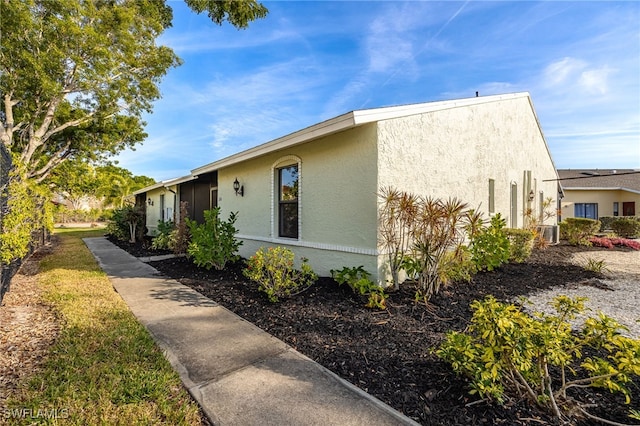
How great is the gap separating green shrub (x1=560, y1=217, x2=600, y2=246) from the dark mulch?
636 centimetres

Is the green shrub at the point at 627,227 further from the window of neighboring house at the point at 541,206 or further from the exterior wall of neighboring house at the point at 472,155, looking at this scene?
the exterior wall of neighboring house at the point at 472,155

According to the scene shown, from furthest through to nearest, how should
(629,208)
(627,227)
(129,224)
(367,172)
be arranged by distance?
(629,208)
(129,224)
(627,227)
(367,172)

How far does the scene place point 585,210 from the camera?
75.9 feet

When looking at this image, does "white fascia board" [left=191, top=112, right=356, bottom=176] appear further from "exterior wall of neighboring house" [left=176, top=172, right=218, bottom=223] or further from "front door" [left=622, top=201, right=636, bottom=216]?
"front door" [left=622, top=201, right=636, bottom=216]

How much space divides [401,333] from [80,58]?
11.8 metres

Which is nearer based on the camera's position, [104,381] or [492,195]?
[104,381]

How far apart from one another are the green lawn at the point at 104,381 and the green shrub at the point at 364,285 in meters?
2.99

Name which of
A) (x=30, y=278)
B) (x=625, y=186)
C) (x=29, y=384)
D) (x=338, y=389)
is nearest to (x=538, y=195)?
(x=338, y=389)

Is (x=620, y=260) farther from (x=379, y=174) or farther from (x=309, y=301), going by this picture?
(x=309, y=301)

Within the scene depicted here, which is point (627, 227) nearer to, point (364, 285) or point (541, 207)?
point (541, 207)

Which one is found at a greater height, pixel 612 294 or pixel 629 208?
pixel 629 208

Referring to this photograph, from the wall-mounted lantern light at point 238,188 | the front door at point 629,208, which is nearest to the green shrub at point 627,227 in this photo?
the front door at point 629,208

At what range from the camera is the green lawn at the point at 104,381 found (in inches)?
89.7

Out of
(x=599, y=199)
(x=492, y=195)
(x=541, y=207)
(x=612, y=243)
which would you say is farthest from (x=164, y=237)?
(x=599, y=199)
